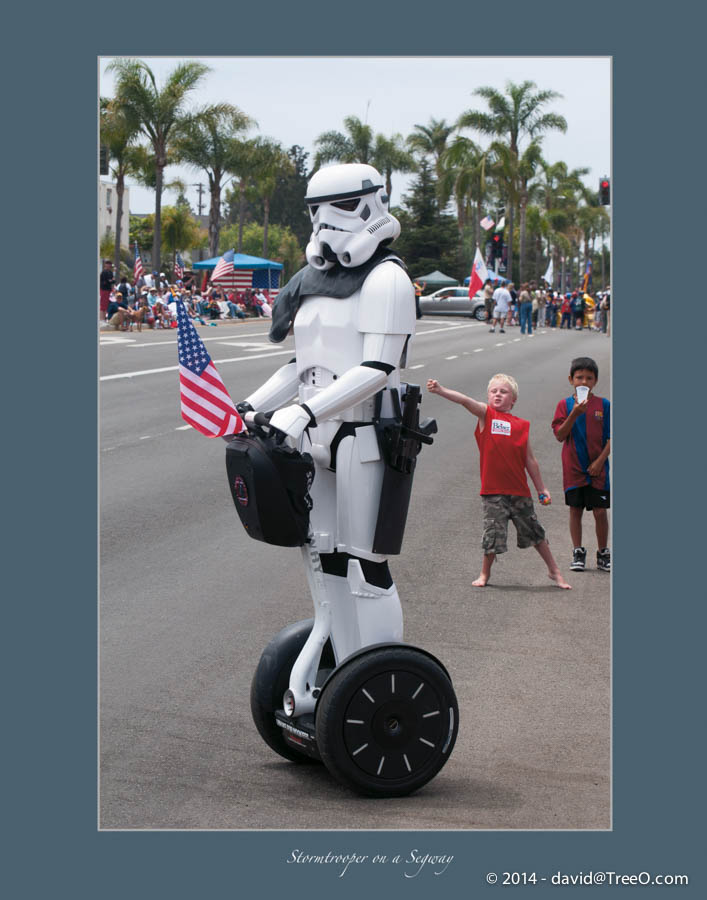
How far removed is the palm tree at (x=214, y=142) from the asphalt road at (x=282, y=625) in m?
0.73

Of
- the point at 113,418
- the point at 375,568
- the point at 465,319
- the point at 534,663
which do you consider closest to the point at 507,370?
the point at 465,319

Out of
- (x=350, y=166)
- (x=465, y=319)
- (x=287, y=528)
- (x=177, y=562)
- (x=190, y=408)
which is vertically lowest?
(x=177, y=562)

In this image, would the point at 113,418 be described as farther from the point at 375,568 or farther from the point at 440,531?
the point at 375,568

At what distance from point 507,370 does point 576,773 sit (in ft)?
9.61

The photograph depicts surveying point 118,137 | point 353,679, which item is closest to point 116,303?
point 118,137

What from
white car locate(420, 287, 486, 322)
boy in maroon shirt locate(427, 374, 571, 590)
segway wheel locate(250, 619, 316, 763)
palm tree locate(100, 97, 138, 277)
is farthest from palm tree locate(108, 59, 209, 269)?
boy in maroon shirt locate(427, 374, 571, 590)

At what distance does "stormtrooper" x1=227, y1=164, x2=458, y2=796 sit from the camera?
189 inches

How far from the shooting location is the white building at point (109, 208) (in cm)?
559

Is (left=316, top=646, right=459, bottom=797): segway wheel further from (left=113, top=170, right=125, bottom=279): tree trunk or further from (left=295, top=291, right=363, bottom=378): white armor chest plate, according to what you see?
(left=113, top=170, right=125, bottom=279): tree trunk

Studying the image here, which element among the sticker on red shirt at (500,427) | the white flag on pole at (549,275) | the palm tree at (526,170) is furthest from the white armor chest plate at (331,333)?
the white flag on pole at (549,275)

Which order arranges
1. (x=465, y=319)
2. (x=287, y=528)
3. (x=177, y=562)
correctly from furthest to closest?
1. (x=177, y=562)
2. (x=465, y=319)
3. (x=287, y=528)

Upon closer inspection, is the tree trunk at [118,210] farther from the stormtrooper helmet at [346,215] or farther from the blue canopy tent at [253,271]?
the stormtrooper helmet at [346,215]

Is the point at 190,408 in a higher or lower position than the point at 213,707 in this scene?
higher

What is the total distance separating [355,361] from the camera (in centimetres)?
490
